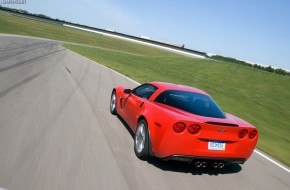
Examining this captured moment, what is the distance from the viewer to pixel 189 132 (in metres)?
5.16

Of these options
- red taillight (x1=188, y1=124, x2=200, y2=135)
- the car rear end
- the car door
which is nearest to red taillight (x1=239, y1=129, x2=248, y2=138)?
the car rear end

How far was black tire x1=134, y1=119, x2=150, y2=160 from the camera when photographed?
562 centimetres

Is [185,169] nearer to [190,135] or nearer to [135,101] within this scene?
[190,135]

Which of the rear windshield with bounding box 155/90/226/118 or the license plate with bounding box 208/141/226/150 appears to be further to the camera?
the rear windshield with bounding box 155/90/226/118

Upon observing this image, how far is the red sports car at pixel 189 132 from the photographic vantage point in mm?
5164

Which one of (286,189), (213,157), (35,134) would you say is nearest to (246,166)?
(286,189)

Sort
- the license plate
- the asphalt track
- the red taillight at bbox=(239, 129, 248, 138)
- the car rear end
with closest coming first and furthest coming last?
the asphalt track
the car rear end
the license plate
the red taillight at bbox=(239, 129, 248, 138)

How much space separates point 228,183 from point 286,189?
104 centimetres

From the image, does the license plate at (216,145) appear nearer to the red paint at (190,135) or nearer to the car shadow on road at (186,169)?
the red paint at (190,135)

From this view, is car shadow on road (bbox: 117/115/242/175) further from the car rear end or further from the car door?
the car door

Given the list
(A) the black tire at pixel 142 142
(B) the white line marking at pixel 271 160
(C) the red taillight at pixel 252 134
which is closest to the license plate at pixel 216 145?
(C) the red taillight at pixel 252 134

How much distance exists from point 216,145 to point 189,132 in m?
0.51

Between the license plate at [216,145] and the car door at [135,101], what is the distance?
171 centimetres

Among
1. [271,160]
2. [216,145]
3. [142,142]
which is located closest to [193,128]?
[216,145]
